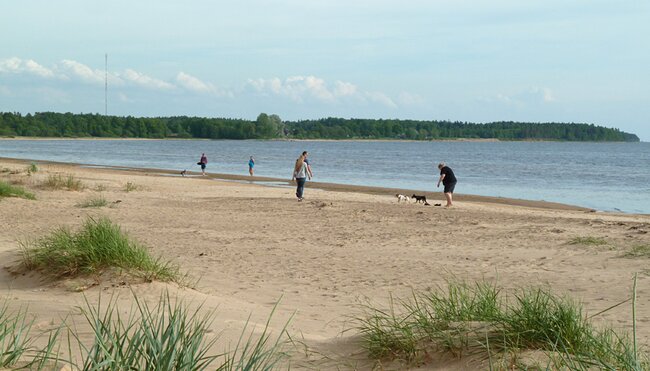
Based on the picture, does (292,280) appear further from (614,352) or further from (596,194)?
(596,194)

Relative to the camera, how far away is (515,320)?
492cm

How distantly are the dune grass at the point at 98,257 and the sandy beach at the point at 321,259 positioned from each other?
201 mm

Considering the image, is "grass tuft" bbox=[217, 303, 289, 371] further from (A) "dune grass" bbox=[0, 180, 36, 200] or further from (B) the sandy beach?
(A) "dune grass" bbox=[0, 180, 36, 200]

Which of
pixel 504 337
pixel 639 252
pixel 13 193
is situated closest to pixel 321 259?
pixel 639 252

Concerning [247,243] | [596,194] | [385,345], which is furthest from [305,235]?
[596,194]

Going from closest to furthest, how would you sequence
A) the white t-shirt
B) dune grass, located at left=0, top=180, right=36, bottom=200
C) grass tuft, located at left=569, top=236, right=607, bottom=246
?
1. grass tuft, located at left=569, top=236, right=607, bottom=246
2. dune grass, located at left=0, top=180, right=36, bottom=200
3. the white t-shirt

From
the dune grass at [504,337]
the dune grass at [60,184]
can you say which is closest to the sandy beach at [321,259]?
the dune grass at [504,337]

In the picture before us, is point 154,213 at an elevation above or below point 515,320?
below

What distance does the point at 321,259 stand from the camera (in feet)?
38.4

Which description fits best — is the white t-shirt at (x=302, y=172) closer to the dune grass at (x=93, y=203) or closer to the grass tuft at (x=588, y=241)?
the dune grass at (x=93, y=203)

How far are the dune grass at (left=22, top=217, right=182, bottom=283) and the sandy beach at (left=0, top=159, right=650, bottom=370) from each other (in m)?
0.20

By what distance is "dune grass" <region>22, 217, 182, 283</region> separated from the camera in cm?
815

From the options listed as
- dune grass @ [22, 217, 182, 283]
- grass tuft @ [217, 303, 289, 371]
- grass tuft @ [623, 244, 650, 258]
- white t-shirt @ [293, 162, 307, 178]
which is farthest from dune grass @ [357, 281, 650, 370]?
white t-shirt @ [293, 162, 307, 178]

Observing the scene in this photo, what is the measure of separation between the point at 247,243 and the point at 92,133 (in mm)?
183141
